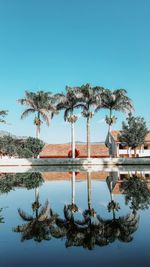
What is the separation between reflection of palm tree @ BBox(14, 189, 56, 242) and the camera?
24.7 ft

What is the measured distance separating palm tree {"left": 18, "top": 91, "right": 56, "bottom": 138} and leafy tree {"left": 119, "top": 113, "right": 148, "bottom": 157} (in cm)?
1261

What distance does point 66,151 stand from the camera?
7294 centimetres

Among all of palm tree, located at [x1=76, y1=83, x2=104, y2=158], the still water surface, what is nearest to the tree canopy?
palm tree, located at [x1=76, y1=83, x2=104, y2=158]

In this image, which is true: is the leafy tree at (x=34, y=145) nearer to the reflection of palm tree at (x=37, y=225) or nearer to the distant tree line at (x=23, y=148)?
the distant tree line at (x=23, y=148)

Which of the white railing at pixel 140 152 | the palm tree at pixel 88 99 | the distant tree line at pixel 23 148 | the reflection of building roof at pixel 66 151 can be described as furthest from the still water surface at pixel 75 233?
the reflection of building roof at pixel 66 151

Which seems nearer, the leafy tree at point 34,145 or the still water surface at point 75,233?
the still water surface at point 75,233

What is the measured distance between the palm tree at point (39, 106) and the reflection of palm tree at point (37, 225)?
46069mm

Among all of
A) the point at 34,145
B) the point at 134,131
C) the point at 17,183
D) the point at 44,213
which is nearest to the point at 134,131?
the point at 134,131

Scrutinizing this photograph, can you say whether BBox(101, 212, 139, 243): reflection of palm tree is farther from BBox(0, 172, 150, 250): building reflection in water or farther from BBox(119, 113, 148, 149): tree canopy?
BBox(119, 113, 148, 149): tree canopy

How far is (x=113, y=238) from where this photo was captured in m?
7.12

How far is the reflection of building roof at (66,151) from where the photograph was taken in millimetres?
71438

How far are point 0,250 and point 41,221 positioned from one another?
115 inches

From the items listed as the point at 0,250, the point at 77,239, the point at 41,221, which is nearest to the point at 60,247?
the point at 77,239

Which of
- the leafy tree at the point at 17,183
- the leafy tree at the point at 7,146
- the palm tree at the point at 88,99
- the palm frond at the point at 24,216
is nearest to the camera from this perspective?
the palm frond at the point at 24,216
